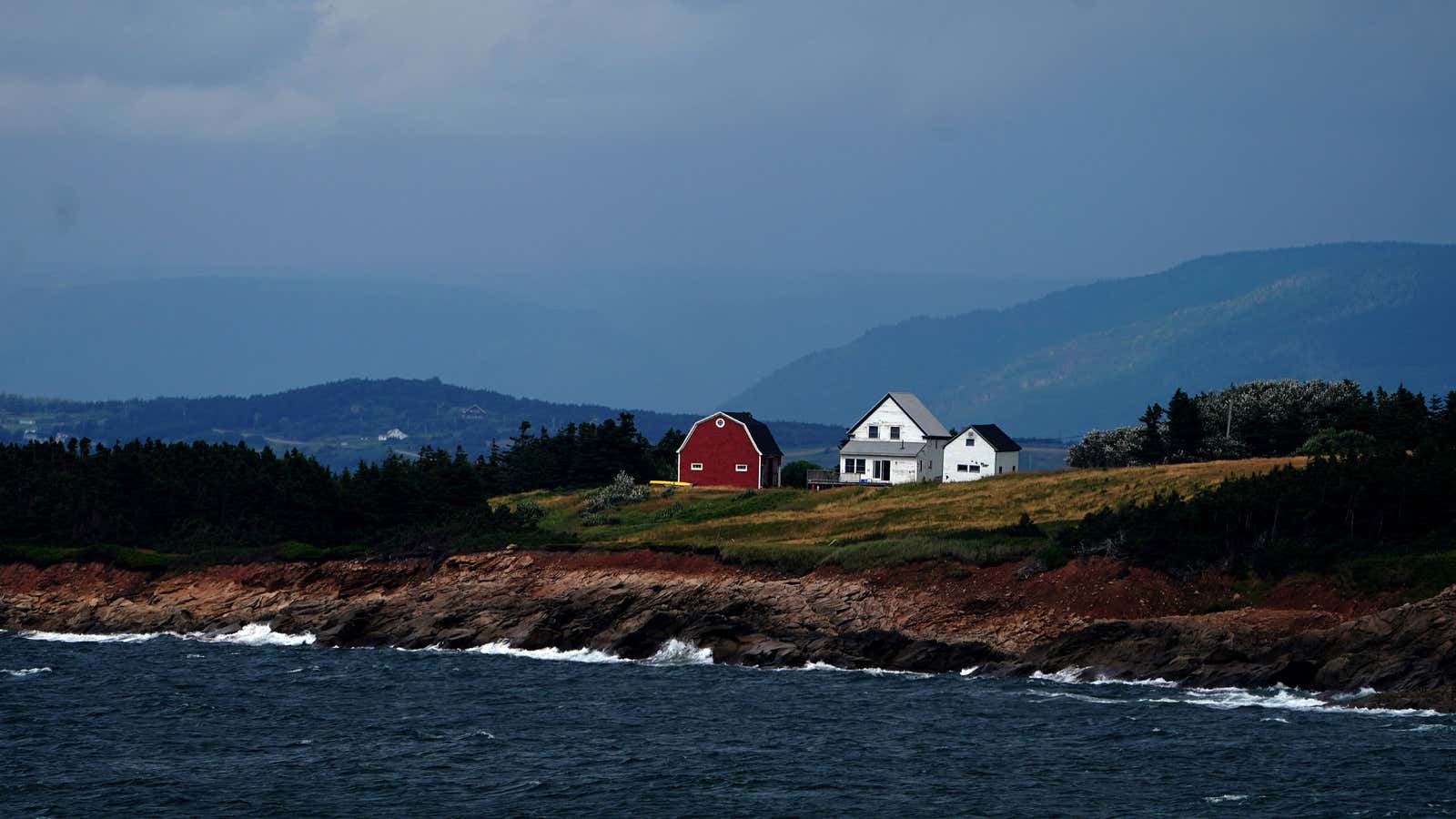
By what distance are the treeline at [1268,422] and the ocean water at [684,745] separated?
45.8 metres

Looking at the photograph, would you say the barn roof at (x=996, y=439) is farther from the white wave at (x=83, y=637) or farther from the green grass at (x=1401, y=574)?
the white wave at (x=83, y=637)

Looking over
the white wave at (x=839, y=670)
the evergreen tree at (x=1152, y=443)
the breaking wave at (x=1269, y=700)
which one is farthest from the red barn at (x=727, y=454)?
the breaking wave at (x=1269, y=700)

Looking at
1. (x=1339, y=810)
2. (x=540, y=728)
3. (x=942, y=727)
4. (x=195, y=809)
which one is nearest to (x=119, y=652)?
Answer: (x=540, y=728)

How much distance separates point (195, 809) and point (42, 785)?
571 cm

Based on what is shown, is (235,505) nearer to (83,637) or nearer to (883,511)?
(83,637)

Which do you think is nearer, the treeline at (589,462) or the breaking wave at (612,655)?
the breaking wave at (612,655)

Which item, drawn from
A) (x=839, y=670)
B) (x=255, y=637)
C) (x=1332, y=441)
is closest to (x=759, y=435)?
(x=1332, y=441)

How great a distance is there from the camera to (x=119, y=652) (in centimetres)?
7150

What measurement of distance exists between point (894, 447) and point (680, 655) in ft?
165

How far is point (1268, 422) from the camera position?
106m

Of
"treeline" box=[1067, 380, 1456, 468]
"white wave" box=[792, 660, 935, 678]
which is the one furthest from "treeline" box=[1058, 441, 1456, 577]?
"treeline" box=[1067, 380, 1456, 468]

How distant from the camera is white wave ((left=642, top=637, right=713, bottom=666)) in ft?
215

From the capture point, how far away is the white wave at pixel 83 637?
76938 mm

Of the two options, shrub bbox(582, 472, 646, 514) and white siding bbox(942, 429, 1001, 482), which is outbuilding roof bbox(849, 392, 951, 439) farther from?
shrub bbox(582, 472, 646, 514)
